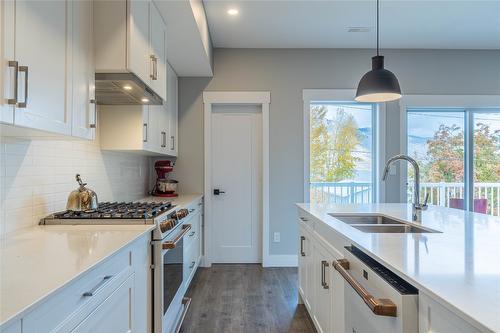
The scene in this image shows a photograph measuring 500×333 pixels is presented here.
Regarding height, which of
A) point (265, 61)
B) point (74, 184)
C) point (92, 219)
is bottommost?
point (92, 219)

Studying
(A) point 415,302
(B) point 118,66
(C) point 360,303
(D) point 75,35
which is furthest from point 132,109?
(A) point 415,302

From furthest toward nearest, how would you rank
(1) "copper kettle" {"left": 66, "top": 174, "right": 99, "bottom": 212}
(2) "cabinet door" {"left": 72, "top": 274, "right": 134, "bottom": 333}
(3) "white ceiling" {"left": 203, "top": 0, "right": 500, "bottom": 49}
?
(3) "white ceiling" {"left": 203, "top": 0, "right": 500, "bottom": 49}
(1) "copper kettle" {"left": 66, "top": 174, "right": 99, "bottom": 212}
(2) "cabinet door" {"left": 72, "top": 274, "right": 134, "bottom": 333}

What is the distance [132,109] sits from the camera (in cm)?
252

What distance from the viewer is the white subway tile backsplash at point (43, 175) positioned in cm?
154

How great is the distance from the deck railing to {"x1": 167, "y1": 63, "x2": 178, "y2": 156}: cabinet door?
1906 mm

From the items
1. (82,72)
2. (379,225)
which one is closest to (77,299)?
(82,72)

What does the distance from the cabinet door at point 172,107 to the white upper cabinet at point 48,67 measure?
1783mm

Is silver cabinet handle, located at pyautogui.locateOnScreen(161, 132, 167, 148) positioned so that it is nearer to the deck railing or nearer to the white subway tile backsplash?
the white subway tile backsplash

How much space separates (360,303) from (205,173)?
9.81ft

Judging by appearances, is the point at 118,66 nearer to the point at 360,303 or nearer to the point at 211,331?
the point at 360,303

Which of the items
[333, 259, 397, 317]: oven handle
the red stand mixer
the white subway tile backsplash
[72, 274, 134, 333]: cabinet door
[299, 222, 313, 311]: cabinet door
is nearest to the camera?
[333, 259, 397, 317]: oven handle

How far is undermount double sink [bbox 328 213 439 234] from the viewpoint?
182 cm

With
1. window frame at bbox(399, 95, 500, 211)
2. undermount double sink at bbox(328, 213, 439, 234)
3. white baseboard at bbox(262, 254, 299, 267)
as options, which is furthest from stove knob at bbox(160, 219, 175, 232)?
window frame at bbox(399, 95, 500, 211)

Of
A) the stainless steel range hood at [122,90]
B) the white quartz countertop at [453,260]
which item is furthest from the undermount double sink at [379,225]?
the stainless steel range hood at [122,90]
